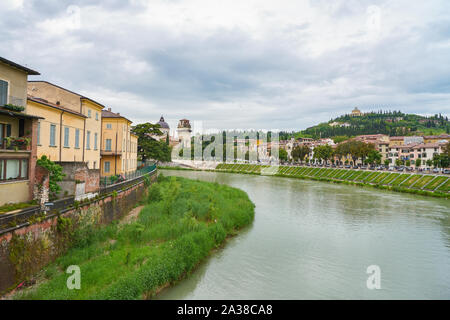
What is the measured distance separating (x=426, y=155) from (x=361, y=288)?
70496mm

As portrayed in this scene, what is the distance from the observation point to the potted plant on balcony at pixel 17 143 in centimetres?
1212

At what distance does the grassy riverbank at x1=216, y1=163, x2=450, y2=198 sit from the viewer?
37594mm

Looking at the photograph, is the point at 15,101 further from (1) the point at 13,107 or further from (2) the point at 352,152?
(2) the point at 352,152

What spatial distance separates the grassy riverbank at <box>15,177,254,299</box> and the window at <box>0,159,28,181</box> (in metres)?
3.59

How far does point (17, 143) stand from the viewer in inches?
499

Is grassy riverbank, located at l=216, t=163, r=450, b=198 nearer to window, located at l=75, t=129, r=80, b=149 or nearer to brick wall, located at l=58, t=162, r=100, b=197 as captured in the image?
brick wall, located at l=58, t=162, r=100, b=197

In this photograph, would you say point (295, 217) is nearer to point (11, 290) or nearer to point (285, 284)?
point (285, 284)

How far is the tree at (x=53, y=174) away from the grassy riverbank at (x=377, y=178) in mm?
38597

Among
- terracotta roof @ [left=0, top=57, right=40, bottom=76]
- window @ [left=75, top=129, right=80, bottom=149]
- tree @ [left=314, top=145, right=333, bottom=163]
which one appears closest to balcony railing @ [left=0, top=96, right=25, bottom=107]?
terracotta roof @ [left=0, top=57, right=40, bottom=76]

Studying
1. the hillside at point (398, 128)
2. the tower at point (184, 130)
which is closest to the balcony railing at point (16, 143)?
the tower at point (184, 130)

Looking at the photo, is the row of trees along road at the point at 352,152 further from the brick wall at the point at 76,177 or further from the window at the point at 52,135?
the window at the point at 52,135

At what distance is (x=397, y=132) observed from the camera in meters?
137

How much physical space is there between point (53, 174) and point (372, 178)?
1847 inches
